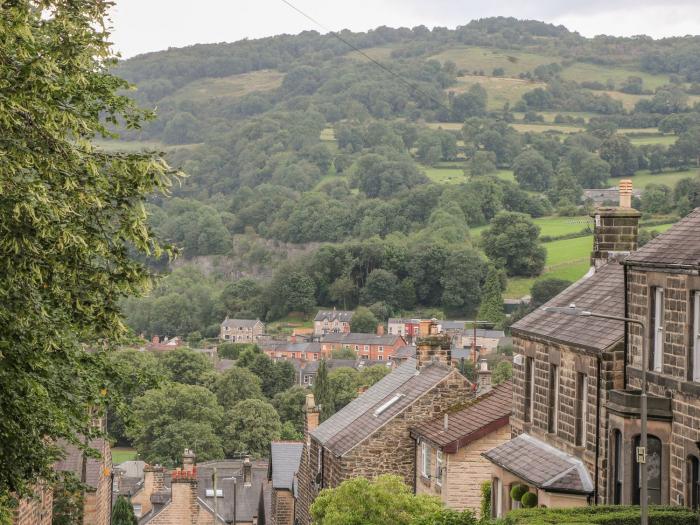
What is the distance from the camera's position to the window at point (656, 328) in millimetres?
19266

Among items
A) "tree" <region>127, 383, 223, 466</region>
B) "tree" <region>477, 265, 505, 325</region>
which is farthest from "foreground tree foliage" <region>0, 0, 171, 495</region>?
"tree" <region>477, 265, 505, 325</region>

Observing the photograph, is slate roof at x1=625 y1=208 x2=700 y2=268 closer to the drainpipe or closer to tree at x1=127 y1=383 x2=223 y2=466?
the drainpipe

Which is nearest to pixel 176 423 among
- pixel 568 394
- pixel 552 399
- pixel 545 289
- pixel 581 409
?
pixel 545 289

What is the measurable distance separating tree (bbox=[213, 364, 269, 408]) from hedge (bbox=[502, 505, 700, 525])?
104 meters

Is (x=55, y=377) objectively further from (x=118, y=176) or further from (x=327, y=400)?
(x=327, y=400)

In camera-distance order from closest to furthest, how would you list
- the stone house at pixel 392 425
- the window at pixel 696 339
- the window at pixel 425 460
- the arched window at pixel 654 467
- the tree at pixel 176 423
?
the window at pixel 696 339 < the arched window at pixel 654 467 < the window at pixel 425 460 < the stone house at pixel 392 425 < the tree at pixel 176 423

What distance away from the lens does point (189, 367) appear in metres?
128

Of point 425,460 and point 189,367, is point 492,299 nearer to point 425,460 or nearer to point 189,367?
point 189,367

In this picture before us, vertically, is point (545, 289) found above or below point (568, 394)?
below

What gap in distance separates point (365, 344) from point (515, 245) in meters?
25.0

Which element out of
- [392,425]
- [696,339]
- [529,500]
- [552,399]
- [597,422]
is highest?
[696,339]

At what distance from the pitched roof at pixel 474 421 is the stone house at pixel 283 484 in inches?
567

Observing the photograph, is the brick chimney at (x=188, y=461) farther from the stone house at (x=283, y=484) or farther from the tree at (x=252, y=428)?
the tree at (x=252, y=428)

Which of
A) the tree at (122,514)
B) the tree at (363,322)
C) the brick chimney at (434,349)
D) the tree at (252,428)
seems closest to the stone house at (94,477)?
the tree at (122,514)
